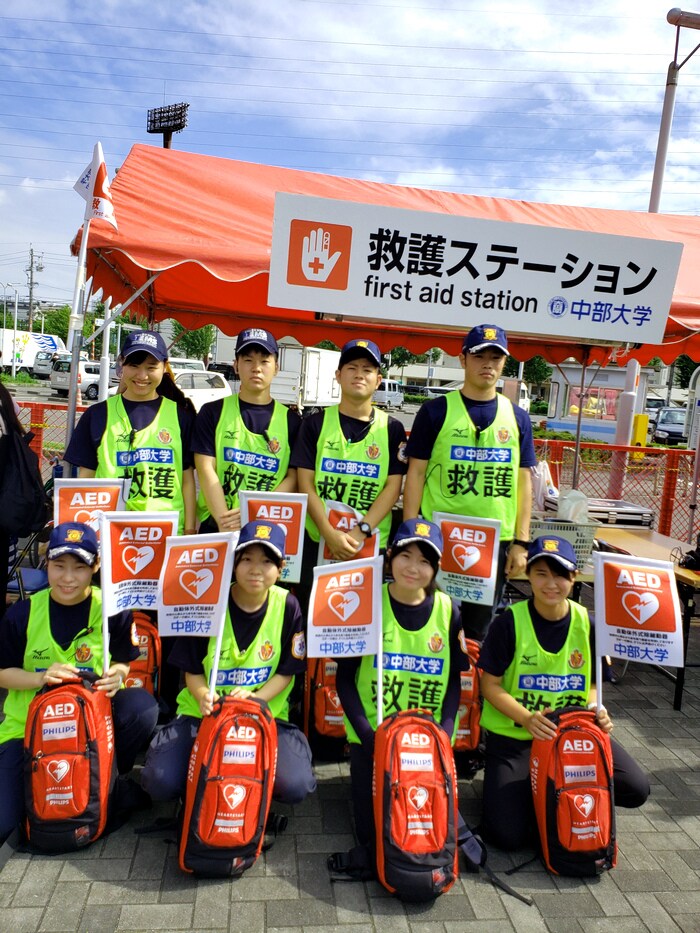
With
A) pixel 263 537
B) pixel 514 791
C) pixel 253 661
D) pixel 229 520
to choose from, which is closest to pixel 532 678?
pixel 514 791

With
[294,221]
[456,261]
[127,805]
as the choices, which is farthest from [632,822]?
[294,221]

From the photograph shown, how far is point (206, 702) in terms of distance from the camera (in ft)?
9.35

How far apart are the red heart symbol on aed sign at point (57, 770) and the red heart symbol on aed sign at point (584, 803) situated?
2108mm

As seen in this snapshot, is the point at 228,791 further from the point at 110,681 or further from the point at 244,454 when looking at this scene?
the point at 244,454

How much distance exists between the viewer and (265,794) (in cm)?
275

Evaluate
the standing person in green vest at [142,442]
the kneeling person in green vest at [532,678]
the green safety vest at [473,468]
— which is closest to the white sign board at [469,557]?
the green safety vest at [473,468]

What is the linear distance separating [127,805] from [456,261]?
3.34 m

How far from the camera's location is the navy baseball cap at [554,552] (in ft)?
10.1

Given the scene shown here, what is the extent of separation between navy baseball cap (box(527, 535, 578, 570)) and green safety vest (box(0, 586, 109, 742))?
2.03 m

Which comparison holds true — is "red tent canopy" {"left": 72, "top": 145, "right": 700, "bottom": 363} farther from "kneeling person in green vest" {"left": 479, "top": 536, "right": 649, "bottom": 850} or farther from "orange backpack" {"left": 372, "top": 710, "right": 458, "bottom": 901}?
"orange backpack" {"left": 372, "top": 710, "right": 458, "bottom": 901}

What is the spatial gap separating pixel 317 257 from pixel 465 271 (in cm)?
89

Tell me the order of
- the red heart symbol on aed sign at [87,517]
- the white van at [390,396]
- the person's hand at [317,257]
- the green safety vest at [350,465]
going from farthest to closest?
the white van at [390,396]
the person's hand at [317,257]
the green safety vest at [350,465]
the red heart symbol on aed sign at [87,517]

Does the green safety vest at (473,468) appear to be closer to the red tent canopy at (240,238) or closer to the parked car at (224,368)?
the red tent canopy at (240,238)

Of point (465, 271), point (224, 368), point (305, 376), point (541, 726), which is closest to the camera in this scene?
point (541, 726)
